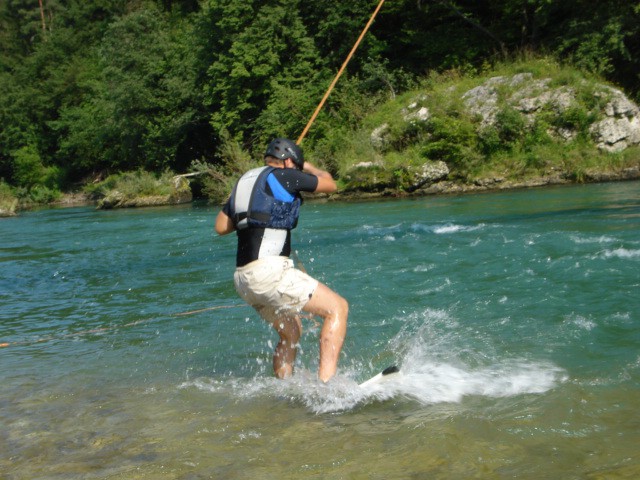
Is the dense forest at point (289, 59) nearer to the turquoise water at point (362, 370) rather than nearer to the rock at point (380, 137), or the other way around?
the rock at point (380, 137)

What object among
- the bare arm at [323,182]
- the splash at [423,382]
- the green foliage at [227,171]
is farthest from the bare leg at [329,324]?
the green foliage at [227,171]

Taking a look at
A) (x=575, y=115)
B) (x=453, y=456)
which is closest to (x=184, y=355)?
(x=453, y=456)

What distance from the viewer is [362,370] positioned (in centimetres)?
611

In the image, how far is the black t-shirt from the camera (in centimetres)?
521

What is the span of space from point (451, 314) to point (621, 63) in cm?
2606

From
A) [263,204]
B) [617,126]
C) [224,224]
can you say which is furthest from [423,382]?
[617,126]

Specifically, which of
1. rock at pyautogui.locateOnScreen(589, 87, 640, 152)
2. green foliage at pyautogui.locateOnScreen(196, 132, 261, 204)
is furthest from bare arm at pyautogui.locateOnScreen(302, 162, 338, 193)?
green foliage at pyautogui.locateOnScreen(196, 132, 261, 204)

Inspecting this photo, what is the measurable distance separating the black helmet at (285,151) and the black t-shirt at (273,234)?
15 cm

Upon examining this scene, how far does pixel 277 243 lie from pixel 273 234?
Answer: 76 mm

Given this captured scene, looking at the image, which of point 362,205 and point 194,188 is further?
point 194,188

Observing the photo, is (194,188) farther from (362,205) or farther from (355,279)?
(355,279)

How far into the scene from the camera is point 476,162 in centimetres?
2573

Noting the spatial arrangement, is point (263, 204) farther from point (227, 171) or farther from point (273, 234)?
point (227, 171)

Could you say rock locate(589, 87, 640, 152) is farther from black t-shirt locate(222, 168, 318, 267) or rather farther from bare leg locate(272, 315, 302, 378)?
black t-shirt locate(222, 168, 318, 267)
